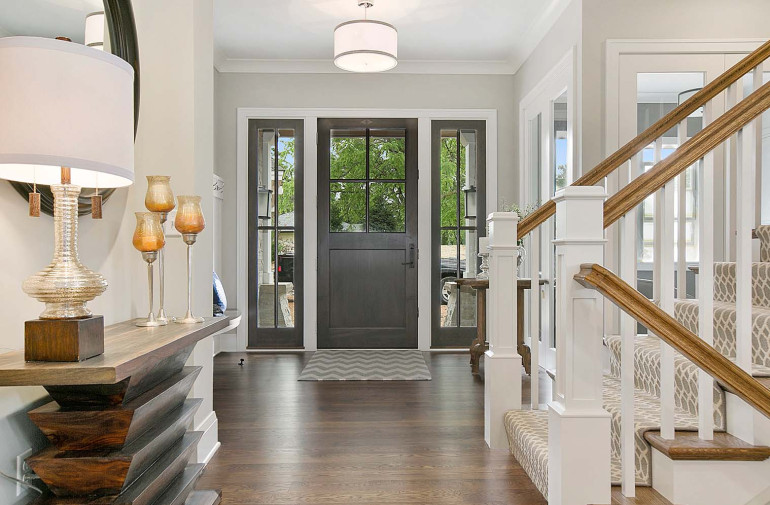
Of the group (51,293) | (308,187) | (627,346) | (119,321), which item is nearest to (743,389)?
(627,346)

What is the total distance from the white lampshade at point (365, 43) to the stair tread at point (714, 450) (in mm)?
3183

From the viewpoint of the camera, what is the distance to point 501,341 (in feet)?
9.34

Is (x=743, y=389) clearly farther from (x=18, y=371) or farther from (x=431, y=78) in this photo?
(x=431, y=78)

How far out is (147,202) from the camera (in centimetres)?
193

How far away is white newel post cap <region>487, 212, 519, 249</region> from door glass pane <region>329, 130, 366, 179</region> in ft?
9.81

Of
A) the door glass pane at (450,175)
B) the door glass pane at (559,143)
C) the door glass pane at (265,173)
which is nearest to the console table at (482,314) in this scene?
the door glass pane at (559,143)

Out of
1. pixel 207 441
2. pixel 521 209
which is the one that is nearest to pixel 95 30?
pixel 207 441

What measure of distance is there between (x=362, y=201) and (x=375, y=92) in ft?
3.52

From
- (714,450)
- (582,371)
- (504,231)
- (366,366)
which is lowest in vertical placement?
(366,366)

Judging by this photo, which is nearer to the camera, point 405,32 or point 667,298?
point 667,298

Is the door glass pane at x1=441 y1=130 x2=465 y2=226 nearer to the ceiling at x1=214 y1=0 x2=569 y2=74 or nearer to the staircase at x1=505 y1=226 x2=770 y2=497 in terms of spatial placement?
the ceiling at x1=214 y1=0 x2=569 y2=74

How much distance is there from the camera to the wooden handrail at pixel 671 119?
2387mm

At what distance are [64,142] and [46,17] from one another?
2.15 feet

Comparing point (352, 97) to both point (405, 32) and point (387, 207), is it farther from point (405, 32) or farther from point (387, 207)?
point (387, 207)
